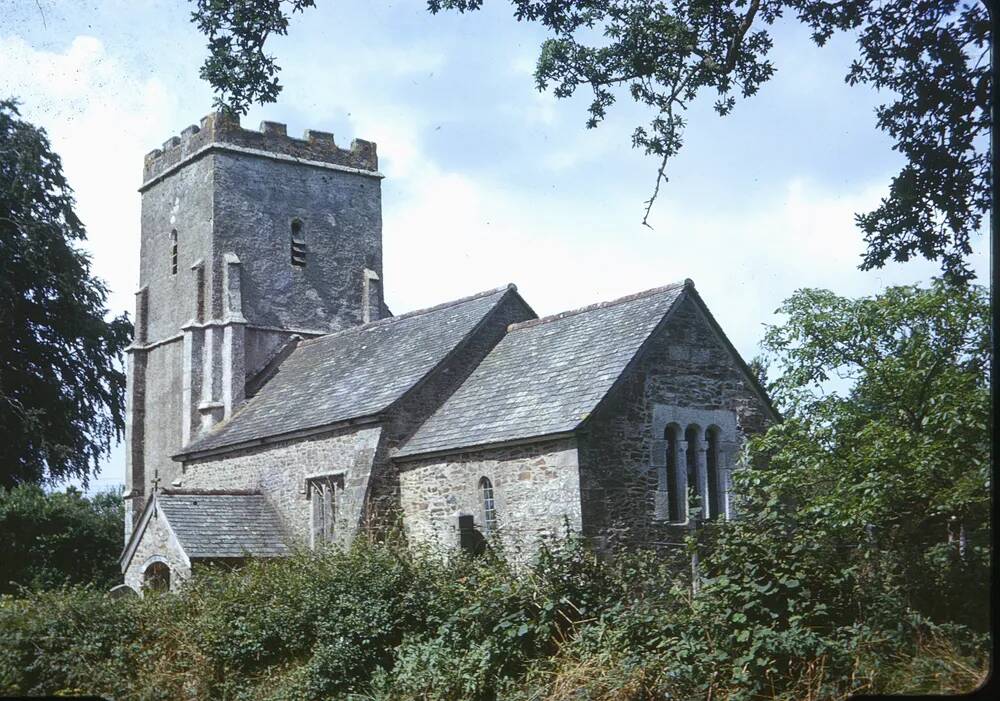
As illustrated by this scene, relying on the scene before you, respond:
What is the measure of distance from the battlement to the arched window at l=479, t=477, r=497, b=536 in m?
15.1

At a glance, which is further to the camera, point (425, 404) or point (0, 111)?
point (0, 111)

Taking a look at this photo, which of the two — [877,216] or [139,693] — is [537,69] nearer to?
[877,216]

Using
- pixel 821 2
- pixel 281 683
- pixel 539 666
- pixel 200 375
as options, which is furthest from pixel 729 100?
pixel 200 375

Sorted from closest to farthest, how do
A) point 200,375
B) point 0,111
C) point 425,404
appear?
point 425,404 → point 0,111 → point 200,375

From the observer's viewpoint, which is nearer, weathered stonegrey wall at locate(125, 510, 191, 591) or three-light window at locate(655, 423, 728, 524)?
three-light window at locate(655, 423, 728, 524)

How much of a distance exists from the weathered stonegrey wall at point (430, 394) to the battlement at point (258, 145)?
10547 millimetres

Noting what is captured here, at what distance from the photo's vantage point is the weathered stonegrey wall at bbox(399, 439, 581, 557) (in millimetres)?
19812

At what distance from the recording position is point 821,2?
555 inches

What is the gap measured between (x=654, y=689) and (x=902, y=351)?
770 centimetres

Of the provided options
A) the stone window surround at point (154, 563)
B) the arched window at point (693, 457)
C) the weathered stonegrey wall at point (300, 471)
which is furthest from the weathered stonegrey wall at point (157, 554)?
the arched window at point (693, 457)

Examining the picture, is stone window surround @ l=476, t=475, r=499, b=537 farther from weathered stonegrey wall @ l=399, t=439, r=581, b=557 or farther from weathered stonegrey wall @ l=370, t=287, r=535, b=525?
weathered stonegrey wall @ l=370, t=287, r=535, b=525

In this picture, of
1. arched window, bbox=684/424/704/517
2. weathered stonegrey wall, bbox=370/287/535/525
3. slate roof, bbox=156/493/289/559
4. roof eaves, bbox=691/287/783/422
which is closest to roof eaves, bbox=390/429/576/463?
weathered stonegrey wall, bbox=370/287/535/525

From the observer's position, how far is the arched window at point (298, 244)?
33125 mm

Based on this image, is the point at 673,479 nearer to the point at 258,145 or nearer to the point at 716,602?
the point at 716,602
